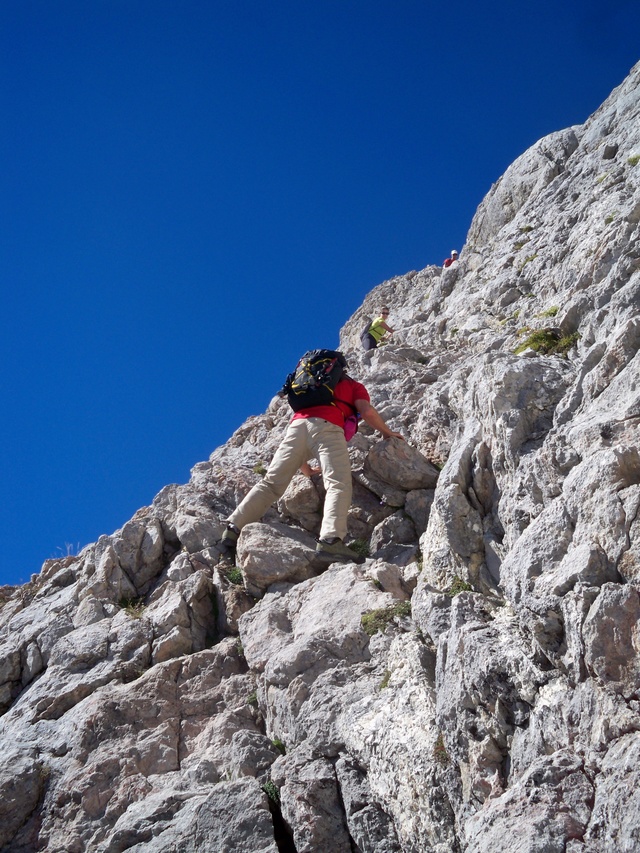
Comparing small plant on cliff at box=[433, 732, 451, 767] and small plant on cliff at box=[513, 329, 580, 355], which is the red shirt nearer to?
small plant on cliff at box=[513, 329, 580, 355]

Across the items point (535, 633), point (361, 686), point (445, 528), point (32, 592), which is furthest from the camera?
point (32, 592)

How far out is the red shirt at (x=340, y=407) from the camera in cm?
1416

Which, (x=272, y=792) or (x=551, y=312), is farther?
(x=551, y=312)

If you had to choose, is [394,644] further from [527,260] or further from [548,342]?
[527,260]

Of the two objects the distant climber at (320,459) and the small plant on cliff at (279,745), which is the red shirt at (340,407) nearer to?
the distant climber at (320,459)

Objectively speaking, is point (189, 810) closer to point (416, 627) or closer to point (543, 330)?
point (416, 627)

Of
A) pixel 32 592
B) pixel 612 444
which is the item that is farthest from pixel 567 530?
pixel 32 592

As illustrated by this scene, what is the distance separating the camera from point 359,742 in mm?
8688

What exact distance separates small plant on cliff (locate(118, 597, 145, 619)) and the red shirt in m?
4.42

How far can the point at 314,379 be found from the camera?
47.3ft

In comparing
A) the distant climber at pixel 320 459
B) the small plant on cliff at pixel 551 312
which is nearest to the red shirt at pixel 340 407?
the distant climber at pixel 320 459

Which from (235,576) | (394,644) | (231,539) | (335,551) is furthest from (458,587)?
(231,539)

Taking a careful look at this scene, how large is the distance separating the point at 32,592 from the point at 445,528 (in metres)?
9.74

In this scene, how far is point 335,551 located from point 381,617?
8.47 feet
